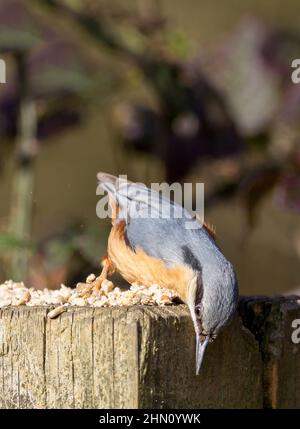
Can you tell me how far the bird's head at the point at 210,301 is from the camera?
2393 millimetres

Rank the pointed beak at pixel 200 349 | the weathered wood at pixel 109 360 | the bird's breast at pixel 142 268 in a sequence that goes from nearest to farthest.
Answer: the weathered wood at pixel 109 360, the pointed beak at pixel 200 349, the bird's breast at pixel 142 268

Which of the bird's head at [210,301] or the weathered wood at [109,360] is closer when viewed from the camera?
the weathered wood at [109,360]

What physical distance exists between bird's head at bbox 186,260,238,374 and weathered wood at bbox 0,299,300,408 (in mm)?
33

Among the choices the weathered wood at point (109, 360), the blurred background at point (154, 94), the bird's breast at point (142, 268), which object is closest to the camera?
the weathered wood at point (109, 360)

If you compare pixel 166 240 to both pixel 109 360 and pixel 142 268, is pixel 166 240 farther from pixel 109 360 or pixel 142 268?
pixel 109 360

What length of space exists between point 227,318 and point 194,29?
4.01m

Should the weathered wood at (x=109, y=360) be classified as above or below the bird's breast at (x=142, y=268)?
below

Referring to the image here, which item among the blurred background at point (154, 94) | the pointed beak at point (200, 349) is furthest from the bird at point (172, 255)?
the blurred background at point (154, 94)

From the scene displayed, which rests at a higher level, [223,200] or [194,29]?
[194,29]

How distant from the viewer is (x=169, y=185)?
446 cm

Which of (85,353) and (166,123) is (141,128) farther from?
(85,353)

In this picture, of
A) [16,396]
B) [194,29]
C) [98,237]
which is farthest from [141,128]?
[16,396]

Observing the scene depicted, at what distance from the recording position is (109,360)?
2275 mm

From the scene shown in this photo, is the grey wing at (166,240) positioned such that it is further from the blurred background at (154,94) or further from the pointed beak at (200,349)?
the blurred background at (154,94)
